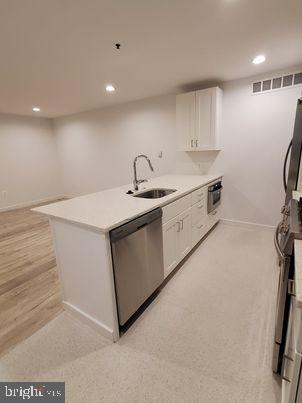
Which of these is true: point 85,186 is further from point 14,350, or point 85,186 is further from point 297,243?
point 297,243

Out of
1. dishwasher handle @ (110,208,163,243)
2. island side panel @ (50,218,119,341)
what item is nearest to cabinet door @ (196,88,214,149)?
dishwasher handle @ (110,208,163,243)

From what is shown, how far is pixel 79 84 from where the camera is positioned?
10.2 ft

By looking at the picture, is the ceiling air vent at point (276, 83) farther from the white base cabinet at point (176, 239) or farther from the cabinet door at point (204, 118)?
the white base cabinet at point (176, 239)

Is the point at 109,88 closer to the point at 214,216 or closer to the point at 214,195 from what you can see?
the point at 214,195

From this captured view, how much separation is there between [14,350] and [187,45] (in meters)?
3.07

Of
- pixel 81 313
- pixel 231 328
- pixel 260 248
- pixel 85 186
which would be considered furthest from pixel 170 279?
pixel 85 186

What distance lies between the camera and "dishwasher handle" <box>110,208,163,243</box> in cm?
137

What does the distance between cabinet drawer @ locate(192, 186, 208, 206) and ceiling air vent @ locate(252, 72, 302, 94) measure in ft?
5.52

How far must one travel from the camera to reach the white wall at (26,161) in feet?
16.7

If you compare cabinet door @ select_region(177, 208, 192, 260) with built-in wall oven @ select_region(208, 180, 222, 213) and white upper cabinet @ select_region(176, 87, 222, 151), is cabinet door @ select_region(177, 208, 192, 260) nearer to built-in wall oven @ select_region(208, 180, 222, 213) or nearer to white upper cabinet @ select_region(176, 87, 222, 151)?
Result: built-in wall oven @ select_region(208, 180, 222, 213)

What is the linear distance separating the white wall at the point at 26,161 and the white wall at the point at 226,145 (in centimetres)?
104

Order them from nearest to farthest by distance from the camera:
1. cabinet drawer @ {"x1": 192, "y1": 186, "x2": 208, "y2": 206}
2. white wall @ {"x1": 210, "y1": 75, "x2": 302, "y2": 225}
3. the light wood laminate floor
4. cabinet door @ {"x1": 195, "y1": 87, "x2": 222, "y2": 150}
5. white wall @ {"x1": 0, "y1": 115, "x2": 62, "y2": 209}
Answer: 1. the light wood laminate floor
2. cabinet drawer @ {"x1": 192, "y1": 186, "x2": 208, "y2": 206}
3. white wall @ {"x1": 210, "y1": 75, "x2": 302, "y2": 225}
4. cabinet door @ {"x1": 195, "y1": 87, "x2": 222, "y2": 150}
5. white wall @ {"x1": 0, "y1": 115, "x2": 62, "y2": 209}

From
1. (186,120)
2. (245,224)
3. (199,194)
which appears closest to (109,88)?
(186,120)

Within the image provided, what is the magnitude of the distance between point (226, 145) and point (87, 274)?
9.76ft
